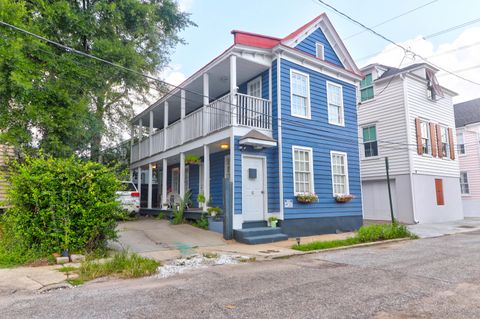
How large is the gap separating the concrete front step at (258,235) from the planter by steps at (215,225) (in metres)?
0.93

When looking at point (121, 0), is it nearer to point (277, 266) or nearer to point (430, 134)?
point (277, 266)

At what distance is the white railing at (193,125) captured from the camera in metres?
11.9

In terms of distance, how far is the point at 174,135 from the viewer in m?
13.8

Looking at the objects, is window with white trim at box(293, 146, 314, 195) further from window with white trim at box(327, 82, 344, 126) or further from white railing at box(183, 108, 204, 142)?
white railing at box(183, 108, 204, 142)

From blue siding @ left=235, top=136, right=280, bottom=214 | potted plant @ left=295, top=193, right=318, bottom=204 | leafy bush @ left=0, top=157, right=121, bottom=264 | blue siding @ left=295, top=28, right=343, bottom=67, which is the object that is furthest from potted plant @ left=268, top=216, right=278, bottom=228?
blue siding @ left=295, top=28, right=343, bottom=67

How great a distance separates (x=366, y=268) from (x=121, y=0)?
39.3ft

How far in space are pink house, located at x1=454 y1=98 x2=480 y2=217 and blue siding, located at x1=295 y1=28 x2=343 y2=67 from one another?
13.5 m

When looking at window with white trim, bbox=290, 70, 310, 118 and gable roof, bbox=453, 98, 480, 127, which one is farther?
gable roof, bbox=453, 98, 480, 127

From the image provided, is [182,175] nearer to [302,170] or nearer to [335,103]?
[302,170]

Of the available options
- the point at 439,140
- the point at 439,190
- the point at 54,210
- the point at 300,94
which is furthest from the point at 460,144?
the point at 54,210

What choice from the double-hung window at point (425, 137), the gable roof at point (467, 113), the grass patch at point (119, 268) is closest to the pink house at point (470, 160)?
the gable roof at point (467, 113)

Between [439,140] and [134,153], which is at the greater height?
[439,140]

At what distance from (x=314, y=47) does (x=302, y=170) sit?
5169 millimetres

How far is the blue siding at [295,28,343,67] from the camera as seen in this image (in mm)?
12195
